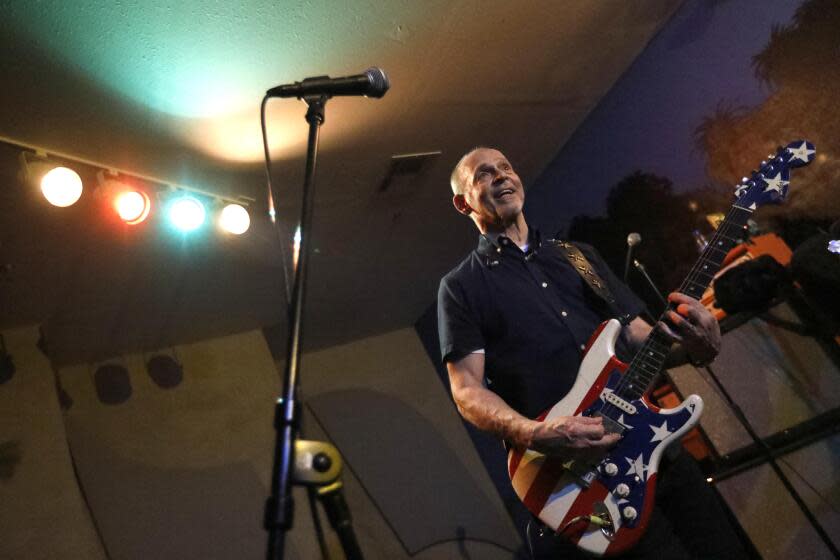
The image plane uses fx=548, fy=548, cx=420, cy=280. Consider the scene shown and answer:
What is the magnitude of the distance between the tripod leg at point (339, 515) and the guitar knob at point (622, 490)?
915 millimetres

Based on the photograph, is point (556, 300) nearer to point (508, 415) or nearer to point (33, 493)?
point (508, 415)

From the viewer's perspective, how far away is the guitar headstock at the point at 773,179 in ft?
6.56

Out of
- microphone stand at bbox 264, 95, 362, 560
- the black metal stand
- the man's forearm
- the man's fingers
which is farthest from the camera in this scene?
the black metal stand

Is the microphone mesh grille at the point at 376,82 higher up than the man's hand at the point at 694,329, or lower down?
higher up

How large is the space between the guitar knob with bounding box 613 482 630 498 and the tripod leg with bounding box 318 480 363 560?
91 centimetres

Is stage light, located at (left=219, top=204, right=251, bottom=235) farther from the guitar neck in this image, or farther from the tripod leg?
the tripod leg

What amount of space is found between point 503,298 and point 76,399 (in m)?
3.89

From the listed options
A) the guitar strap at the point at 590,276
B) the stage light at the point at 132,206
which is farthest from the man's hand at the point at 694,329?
the stage light at the point at 132,206

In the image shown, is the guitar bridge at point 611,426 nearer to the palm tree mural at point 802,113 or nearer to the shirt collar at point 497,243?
the shirt collar at point 497,243

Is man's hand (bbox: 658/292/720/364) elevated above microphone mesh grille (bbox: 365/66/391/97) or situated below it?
below

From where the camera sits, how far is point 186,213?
10.9 feet

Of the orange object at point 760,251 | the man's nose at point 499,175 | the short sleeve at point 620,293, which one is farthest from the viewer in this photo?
the orange object at point 760,251

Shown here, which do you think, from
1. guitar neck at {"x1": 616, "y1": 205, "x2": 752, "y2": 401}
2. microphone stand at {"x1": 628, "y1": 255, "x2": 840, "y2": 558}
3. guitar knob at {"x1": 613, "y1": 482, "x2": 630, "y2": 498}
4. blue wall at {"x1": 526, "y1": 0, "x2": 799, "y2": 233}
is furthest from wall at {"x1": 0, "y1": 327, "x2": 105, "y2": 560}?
blue wall at {"x1": 526, "y1": 0, "x2": 799, "y2": 233}

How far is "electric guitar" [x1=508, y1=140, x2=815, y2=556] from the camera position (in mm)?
1595
